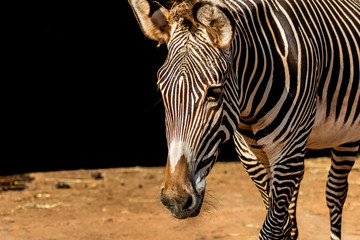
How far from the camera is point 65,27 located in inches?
381

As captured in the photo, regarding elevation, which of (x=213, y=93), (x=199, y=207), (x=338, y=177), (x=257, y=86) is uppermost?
(x=213, y=93)

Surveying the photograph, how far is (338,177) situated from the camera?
496cm

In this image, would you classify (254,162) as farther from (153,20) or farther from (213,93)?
(153,20)

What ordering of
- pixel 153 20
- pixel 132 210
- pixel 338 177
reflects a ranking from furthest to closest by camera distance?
pixel 132 210 < pixel 338 177 < pixel 153 20

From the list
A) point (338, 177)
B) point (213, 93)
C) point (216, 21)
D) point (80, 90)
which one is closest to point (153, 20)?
point (216, 21)

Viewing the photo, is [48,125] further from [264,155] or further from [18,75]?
[264,155]

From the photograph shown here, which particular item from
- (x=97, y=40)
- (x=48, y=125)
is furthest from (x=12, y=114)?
(x=97, y=40)

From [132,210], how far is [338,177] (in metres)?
2.50

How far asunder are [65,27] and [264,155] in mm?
6442

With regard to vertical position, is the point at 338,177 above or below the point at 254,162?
below

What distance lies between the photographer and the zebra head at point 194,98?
290 cm

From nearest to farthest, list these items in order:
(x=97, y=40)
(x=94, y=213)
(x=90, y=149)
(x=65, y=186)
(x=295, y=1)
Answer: (x=295, y=1)
(x=94, y=213)
(x=65, y=186)
(x=90, y=149)
(x=97, y=40)

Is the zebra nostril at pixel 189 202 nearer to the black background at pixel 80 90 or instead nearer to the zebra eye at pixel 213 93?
the zebra eye at pixel 213 93

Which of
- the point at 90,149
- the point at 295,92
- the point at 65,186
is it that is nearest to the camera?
the point at 295,92
